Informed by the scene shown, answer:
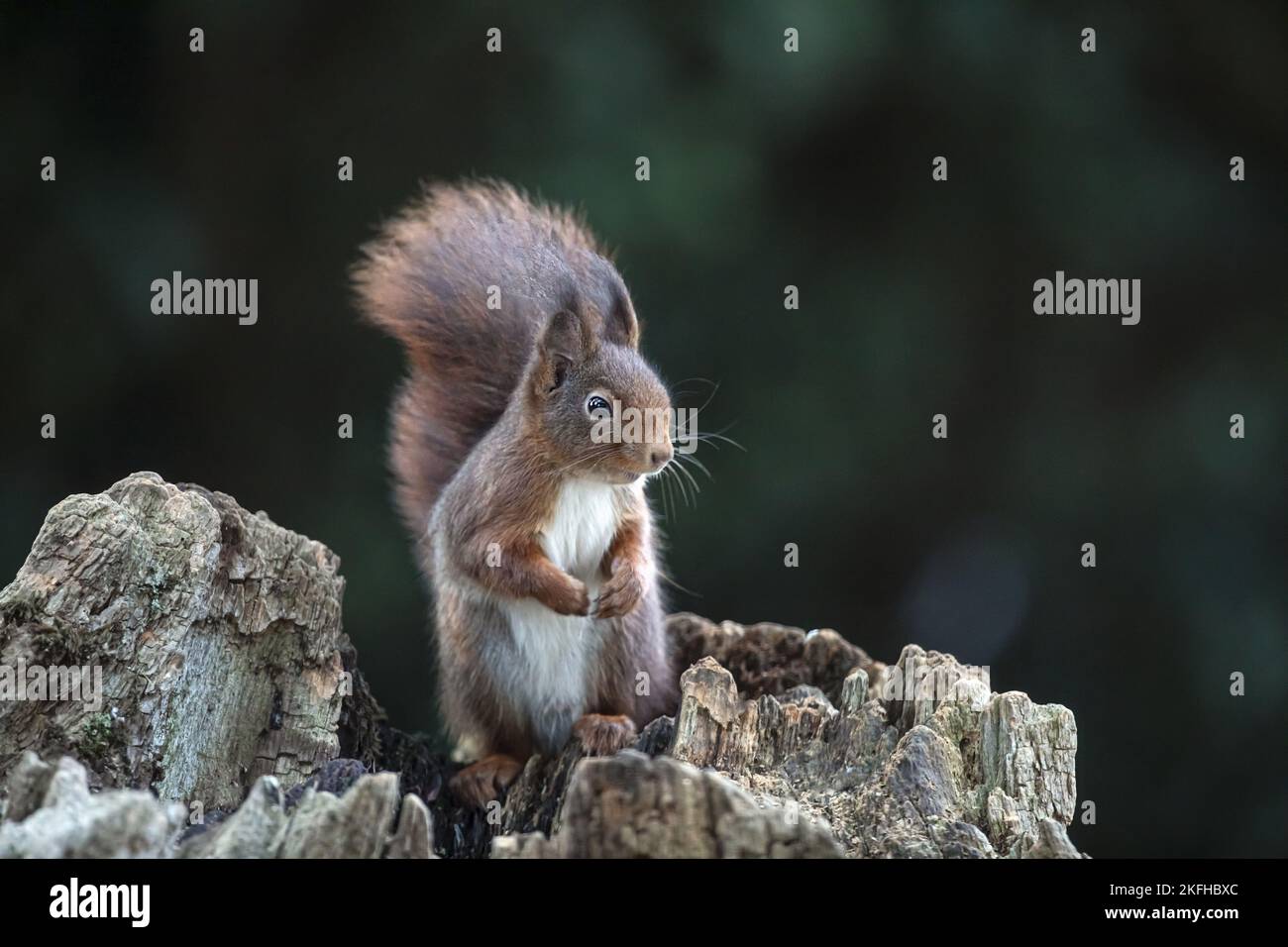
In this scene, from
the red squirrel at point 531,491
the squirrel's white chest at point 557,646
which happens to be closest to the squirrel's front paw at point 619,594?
the red squirrel at point 531,491

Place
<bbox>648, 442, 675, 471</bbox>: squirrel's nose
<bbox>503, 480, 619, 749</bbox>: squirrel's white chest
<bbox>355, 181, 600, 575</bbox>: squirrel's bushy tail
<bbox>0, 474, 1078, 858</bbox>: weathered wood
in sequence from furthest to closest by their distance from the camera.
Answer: <bbox>355, 181, 600, 575</bbox>: squirrel's bushy tail, <bbox>503, 480, 619, 749</bbox>: squirrel's white chest, <bbox>648, 442, 675, 471</bbox>: squirrel's nose, <bbox>0, 474, 1078, 858</bbox>: weathered wood

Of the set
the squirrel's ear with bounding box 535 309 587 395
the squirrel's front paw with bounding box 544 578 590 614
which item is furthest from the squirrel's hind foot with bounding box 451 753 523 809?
the squirrel's ear with bounding box 535 309 587 395

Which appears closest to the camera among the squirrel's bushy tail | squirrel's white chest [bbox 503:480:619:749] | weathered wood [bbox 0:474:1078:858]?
weathered wood [bbox 0:474:1078:858]

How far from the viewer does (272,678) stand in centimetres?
234

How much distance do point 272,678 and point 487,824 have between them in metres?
0.43

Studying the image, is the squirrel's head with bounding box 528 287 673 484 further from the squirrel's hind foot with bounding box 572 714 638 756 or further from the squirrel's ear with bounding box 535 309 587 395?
Answer: the squirrel's hind foot with bounding box 572 714 638 756

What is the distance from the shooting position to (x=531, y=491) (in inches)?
105

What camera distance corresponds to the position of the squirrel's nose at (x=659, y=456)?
255 cm

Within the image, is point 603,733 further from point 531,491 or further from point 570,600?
point 531,491

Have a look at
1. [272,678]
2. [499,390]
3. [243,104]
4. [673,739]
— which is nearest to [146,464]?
[243,104]

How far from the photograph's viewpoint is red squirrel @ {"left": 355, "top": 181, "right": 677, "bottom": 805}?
2619 millimetres

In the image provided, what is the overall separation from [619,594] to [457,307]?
0.68 metres

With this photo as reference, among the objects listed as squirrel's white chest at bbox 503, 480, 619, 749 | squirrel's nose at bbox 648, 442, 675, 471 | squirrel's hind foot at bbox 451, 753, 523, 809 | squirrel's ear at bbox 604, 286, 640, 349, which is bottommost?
squirrel's hind foot at bbox 451, 753, 523, 809
